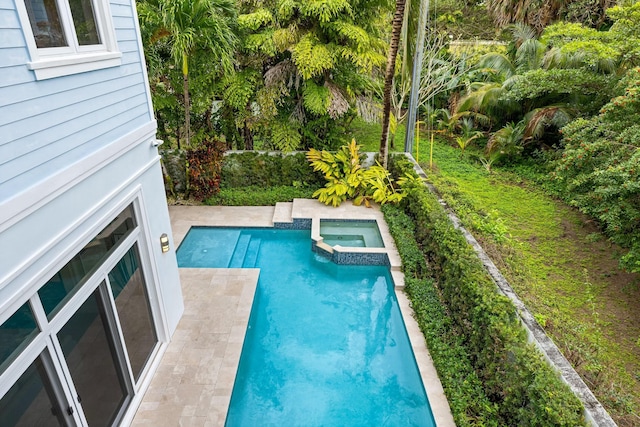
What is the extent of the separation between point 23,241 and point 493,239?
6.55m

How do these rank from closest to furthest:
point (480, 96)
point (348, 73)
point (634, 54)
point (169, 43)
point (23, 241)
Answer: point (23, 241) → point (634, 54) → point (169, 43) → point (348, 73) → point (480, 96)

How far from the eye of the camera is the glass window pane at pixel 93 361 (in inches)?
138

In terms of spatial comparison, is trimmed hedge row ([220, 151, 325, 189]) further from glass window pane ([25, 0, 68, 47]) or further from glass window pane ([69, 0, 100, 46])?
glass window pane ([25, 0, 68, 47])

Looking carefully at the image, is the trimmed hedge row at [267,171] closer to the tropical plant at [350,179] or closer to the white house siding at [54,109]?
the tropical plant at [350,179]

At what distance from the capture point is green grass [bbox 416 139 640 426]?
15.0 feet

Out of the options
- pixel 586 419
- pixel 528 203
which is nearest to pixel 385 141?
pixel 528 203

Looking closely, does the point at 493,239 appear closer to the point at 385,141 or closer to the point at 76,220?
the point at 385,141

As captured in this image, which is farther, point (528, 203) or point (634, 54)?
point (528, 203)

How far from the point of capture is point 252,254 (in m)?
8.46

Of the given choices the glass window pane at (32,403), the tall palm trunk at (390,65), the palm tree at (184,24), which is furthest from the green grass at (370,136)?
the glass window pane at (32,403)

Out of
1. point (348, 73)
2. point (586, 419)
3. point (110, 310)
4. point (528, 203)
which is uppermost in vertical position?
point (348, 73)

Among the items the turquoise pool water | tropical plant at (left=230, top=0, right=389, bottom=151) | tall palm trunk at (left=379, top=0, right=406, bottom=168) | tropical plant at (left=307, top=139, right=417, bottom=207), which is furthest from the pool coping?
tropical plant at (left=230, top=0, right=389, bottom=151)

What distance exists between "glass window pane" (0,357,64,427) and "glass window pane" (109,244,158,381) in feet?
3.69

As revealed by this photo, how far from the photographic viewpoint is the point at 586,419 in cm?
347
